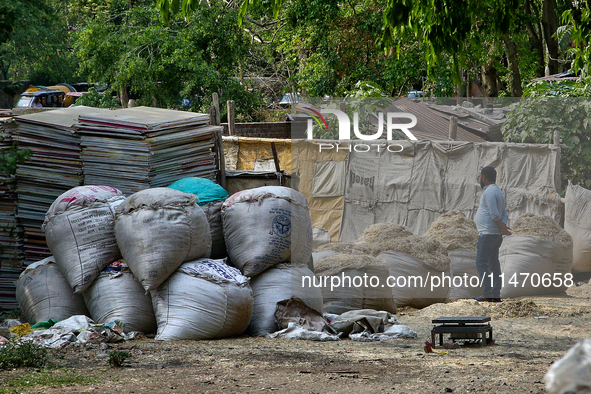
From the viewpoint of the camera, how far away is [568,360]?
1417 mm

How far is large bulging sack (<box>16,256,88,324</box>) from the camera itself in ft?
19.1

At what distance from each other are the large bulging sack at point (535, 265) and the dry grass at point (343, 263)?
5.17 feet

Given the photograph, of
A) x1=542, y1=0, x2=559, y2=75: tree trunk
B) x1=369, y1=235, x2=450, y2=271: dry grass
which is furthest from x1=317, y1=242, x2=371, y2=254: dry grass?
x1=542, y1=0, x2=559, y2=75: tree trunk

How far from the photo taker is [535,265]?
289 inches

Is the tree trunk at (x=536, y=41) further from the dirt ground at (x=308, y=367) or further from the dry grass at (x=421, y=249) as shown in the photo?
the dirt ground at (x=308, y=367)

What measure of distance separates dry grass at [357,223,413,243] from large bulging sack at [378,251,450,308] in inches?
7.3

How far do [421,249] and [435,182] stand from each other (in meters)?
0.74

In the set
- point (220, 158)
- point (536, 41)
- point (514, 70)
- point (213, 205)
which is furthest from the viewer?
point (536, 41)

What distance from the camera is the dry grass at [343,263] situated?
261 inches

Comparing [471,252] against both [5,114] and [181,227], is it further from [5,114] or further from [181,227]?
[5,114]

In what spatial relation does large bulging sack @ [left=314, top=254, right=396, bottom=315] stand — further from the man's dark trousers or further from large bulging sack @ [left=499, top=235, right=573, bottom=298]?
large bulging sack @ [left=499, top=235, right=573, bottom=298]

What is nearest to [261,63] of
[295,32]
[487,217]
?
[295,32]

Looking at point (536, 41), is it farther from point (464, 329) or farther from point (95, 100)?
point (464, 329)

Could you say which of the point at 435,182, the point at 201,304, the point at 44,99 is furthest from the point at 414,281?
the point at 44,99
